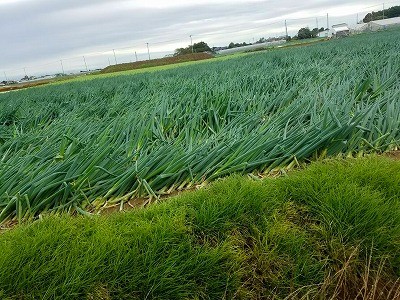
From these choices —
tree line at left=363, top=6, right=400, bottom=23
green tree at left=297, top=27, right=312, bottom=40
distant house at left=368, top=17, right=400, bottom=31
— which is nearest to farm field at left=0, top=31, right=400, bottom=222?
distant house at left=368, top=17, right=400, bottom=31

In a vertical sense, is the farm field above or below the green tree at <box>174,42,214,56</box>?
below

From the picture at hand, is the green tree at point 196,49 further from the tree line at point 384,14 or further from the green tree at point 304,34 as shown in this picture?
the tree line at point 384,14

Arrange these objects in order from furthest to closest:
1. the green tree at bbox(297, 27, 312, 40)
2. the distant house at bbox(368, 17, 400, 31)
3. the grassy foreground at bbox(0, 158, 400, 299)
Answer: the green tree at bbox(297, 27, 312, 40) < the distant house at bbox(368, 17, 400, 31) < the grassy foreground at bbox(0, 158, 400, 299)

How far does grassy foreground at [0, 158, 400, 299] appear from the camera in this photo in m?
1.13

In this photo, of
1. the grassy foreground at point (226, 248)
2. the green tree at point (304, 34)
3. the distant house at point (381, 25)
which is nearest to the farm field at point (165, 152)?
the grassy foreground at point (226, 248)

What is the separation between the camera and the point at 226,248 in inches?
50.1

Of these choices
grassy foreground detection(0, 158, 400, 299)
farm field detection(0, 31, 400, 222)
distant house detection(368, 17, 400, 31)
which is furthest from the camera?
distant house detection(368, 17, 400, 31)

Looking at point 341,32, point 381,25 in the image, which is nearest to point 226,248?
point 341,32

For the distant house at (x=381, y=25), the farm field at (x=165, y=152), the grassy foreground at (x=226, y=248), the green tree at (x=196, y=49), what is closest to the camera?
the grassy foreground at (x=226, y=248)

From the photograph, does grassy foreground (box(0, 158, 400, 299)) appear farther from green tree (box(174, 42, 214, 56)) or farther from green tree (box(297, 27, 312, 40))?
green tree (box(297, 27, 312, 40))

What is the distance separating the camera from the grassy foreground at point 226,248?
1135 mm

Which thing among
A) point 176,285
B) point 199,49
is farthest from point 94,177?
point 199,49

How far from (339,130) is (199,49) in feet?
133

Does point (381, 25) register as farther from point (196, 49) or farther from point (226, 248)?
point (226, 248)
